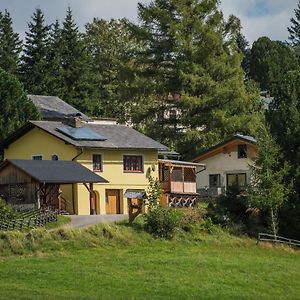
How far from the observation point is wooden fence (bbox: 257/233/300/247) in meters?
43.2

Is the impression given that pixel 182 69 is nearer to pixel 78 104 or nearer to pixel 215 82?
pixel 215 82

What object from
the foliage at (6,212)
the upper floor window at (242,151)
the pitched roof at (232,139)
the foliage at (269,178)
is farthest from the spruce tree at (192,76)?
the foliage at (6,212)

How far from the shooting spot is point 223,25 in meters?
67.5

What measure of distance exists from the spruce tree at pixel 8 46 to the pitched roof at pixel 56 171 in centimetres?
3610

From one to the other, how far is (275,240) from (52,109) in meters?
30.5

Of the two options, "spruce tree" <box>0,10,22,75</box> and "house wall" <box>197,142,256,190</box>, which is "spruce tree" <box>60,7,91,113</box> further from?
"house wall" <box>197,142,256,190</box>

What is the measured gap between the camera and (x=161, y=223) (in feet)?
132

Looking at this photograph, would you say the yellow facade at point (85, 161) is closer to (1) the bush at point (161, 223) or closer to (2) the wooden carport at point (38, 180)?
(2) the wooden carport at point (38, 180)

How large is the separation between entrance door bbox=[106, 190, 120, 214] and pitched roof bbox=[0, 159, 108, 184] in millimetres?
4376

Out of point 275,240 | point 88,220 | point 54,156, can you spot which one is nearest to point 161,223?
point 88,220

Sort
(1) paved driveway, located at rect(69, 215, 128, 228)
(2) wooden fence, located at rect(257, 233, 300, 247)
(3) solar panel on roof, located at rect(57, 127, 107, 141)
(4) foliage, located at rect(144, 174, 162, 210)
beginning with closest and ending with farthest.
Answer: (1) paved driveway, located at rect(69, 215, 128, 228), (4) foliage, located at rect(144, 174, 162, 210), (2) wooden fence, located at rect(257, 233, 300, 247), (3) solar panel on roof, located at rect(57, 127, 107, 141)

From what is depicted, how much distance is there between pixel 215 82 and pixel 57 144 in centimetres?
1772

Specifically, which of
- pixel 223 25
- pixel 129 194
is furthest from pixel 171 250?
pixel 223 25

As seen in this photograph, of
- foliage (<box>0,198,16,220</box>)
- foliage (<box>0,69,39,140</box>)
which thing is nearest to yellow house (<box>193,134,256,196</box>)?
foliage (<box>0,69,39,140</box>)
